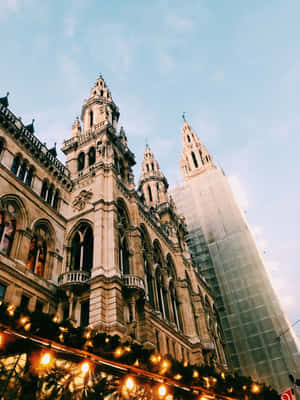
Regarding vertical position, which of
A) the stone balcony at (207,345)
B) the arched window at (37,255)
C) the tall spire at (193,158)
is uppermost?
the tall spire at (193,158)

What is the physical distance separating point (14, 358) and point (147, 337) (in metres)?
13.7

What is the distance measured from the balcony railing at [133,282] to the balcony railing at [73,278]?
7.76 ft

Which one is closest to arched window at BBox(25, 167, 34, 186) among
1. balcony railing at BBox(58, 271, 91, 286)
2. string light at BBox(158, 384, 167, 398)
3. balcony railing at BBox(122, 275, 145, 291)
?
balcony railing at BBox(58, 271, 91, 286)

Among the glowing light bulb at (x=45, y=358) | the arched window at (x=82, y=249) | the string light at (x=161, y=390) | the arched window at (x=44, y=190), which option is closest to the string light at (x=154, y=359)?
the string light at (x=161, y=390)

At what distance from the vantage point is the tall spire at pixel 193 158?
6147 cm

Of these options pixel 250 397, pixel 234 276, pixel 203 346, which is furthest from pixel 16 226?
pixel 234 276

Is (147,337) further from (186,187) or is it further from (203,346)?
(186,187)

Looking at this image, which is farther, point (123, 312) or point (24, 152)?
point (24, 152)

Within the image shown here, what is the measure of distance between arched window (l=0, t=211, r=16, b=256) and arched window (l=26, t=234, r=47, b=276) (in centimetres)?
160

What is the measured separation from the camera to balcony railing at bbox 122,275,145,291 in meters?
20.8

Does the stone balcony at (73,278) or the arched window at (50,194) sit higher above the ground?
the arched window at (50,194)

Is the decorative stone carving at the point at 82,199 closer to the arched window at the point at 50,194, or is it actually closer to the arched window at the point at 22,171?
the arched window at the point at 50,194

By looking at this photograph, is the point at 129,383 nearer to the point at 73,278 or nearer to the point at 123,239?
the point at 73,278

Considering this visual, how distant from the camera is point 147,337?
67.6 ft
